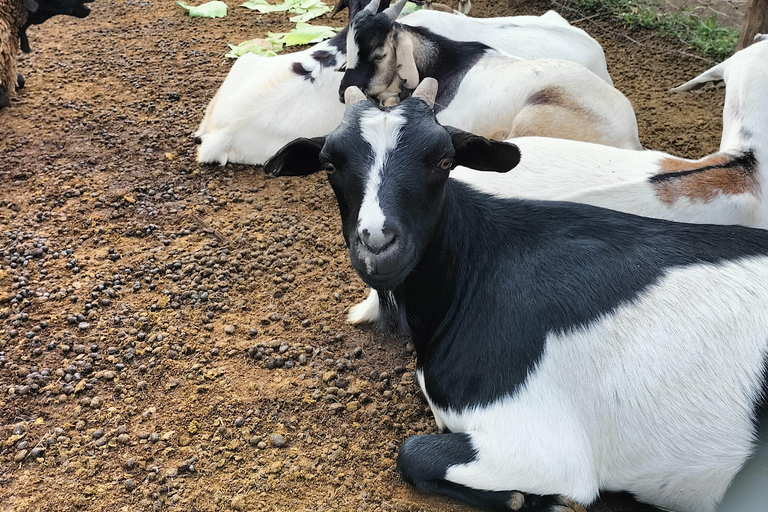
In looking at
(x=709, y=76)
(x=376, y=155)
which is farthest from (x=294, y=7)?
(x=376, y=155)

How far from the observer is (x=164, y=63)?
21.7ft

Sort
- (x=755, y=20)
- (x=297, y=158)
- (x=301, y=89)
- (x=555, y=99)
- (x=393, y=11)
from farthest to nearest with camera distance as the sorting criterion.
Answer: (x=755, y=20)
(x=301, y=89)
(x=393, y=11)
(x=555, y=99)
(x=297, y=158)

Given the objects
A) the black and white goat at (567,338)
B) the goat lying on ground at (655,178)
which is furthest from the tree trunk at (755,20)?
the black and white goat at (567,338)

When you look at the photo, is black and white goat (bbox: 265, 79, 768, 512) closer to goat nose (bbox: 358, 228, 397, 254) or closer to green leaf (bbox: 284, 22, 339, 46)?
goat nose (bbox: 358, 228, 397, 254)

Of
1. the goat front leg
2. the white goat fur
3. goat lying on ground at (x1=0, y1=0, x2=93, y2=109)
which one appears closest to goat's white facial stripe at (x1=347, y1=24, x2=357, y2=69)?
the white goat fur

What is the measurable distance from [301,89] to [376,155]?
2.98 m

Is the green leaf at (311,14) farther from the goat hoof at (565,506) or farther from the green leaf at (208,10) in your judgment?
the goat hoof at (565,506)

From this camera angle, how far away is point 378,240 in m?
2.26

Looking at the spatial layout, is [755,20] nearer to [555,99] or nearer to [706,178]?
[555,99]

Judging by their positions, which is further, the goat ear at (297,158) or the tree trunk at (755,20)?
the tree trunk at (755,20)

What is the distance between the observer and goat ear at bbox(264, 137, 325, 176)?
265 centimetres

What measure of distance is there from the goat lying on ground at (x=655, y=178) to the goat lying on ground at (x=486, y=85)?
2.43 ft

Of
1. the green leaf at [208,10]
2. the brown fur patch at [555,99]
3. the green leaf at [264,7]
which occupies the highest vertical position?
the brown fur patch at [555,99]

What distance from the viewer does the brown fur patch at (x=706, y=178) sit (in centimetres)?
322
